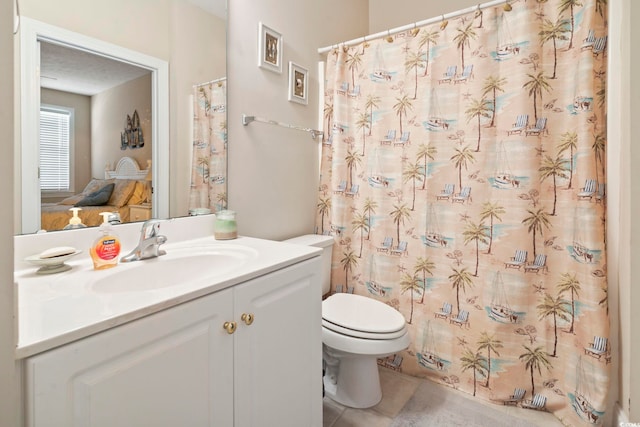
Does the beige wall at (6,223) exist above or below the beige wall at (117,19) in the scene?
below

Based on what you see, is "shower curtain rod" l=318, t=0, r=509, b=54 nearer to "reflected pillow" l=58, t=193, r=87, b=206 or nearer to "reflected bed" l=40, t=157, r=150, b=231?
"reflected bed" l=40, t=157, r=150, b=231

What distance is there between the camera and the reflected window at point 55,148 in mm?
949

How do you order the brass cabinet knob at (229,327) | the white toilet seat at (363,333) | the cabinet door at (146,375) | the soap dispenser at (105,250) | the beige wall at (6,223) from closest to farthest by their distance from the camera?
the beige wall at (6,223), the cabinet door at (146,375), the brass cabinet knob at (229,327), the soap dispenser at (105,250), the white toilet seat at (363,333)

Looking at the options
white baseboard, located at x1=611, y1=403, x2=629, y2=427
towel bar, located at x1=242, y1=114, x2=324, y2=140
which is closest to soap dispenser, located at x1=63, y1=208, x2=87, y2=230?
towel bar, located at x1=242, y1=114, x2=324, y2=140

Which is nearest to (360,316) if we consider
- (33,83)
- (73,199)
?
(73,199)

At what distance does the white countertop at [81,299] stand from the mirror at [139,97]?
0.72ft

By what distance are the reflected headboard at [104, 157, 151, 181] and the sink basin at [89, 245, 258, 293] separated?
29 cm

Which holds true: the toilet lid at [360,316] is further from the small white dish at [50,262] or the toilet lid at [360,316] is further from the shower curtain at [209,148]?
the small white dish at [50,262]

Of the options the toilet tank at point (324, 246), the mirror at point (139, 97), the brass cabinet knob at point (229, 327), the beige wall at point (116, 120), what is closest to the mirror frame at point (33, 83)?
the mirror at point (139, 97)

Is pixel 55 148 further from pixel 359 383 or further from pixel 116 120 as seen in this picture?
pixel 359 383

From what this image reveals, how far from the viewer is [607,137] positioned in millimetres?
1349

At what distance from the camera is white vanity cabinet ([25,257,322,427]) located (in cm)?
58

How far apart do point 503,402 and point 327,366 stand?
87 cm

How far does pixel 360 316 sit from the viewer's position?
5.00 ft
